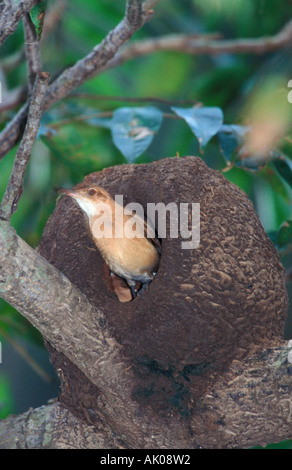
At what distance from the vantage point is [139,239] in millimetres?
3156

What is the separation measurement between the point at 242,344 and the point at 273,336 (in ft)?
0.70

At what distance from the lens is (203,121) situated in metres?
3.62

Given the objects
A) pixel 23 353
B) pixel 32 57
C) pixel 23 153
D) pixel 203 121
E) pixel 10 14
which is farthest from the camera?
pixel 23 353

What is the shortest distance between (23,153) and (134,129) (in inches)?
66.9

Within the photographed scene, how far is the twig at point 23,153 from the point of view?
2199 millimetres

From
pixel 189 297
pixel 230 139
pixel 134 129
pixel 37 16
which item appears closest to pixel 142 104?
pixel 134 129

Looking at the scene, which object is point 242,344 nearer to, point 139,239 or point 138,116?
point 139,239

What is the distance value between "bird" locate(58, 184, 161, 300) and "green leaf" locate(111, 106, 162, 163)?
0.57 m

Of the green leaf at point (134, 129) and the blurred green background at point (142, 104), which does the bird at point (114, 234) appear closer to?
the green leaf at point (134, 129)

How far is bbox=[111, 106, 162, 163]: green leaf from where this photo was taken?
12.2ft

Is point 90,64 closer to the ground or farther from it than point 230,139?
farther from it

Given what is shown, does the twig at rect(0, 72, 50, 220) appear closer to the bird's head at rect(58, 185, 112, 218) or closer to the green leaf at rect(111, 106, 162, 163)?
the bird's head at rect(58, 185, 112, 218)

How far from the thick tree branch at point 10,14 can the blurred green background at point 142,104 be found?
1.93 metres

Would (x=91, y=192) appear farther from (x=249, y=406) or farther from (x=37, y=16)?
(x=249, y=406)
